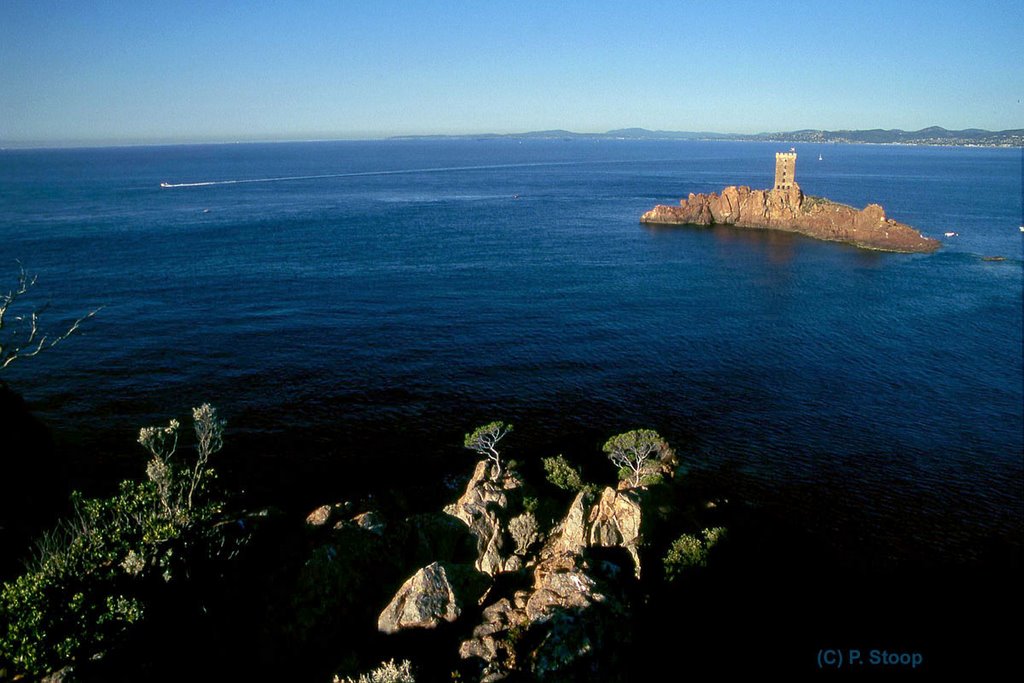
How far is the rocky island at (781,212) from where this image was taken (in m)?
144

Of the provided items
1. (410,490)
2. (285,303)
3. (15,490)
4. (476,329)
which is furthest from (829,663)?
(285,303)

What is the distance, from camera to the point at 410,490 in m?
46.6

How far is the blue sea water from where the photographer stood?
4975 centimetres

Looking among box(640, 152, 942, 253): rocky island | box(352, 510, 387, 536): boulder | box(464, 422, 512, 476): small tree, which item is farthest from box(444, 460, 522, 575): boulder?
box(640, 152, 942, 253): rocky island

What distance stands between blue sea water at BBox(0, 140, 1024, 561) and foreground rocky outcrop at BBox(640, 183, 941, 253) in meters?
13.5

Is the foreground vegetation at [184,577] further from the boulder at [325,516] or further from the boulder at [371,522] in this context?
the boulder at [371,522]

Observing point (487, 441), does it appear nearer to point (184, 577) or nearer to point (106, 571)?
point (184, 577)

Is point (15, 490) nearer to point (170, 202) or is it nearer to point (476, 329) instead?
point (476, 329)

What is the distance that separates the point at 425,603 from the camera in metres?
23.8

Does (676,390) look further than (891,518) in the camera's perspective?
Yes

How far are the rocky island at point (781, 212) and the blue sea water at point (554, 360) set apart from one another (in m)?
15.2

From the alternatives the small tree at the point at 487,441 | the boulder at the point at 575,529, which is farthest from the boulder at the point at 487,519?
the small tree at the point at 487,441

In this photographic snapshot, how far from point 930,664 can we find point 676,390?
34.5 metres

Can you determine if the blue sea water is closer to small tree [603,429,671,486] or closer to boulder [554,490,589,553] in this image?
small tree [603,429,671,486]
